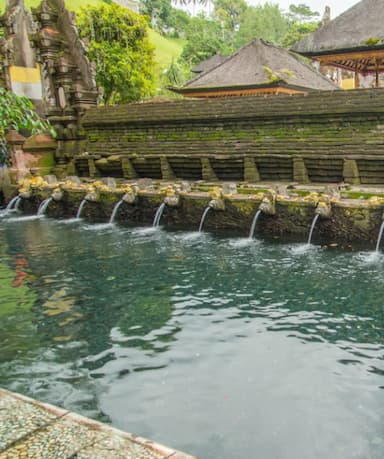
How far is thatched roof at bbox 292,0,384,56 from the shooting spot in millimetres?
15469

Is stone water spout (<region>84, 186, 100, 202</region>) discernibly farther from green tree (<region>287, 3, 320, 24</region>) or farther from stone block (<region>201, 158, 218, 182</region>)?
green tree (<region>287, 3, 320, 24</region>)

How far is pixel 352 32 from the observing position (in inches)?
630

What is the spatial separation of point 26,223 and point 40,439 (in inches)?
391

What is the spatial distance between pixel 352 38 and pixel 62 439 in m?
16.1

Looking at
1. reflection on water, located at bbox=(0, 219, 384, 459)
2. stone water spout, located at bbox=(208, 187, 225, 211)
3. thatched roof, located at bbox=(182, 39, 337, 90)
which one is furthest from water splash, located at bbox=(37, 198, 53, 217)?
thatched roof, located at bbox=(182, 39, 337, 90)

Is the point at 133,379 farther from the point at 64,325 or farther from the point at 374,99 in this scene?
the point at 374,99

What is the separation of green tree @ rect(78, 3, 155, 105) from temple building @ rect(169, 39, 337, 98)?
1306 centimetres

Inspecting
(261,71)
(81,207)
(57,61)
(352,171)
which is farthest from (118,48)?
(352,171)

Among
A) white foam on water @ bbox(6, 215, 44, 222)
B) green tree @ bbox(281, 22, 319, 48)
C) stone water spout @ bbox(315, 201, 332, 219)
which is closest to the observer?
stone water spout @ bbox(315, 201, 332, 219)

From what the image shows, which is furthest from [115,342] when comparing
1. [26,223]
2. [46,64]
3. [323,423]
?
[46,64]

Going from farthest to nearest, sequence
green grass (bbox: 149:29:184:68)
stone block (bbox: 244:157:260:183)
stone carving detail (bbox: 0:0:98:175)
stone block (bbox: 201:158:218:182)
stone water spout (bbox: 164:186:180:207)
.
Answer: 1. green grass (bbox: 149:29:184:68)
2. stone carving detail (bbox: 0:0:98:175)
3. stone block (bbox: 201:158:218:182)
4. stone block (bbox: 244:157:260:183)
5. stone water spout (bbox: 164:186:180:207)

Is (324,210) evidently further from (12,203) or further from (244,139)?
(12,203)

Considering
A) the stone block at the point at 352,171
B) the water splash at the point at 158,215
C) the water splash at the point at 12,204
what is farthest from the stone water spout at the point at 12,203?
the stone block at the point at 352,171

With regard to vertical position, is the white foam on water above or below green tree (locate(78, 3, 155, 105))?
below
